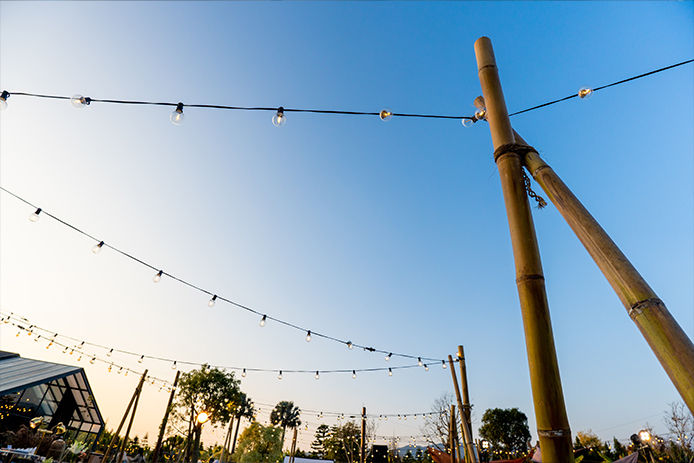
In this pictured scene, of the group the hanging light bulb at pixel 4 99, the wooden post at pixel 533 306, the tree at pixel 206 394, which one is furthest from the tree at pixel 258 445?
the wooden post at pixel 533 306

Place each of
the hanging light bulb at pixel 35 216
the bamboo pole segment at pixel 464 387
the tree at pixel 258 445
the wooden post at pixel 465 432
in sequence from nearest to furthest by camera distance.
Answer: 1. the hanging light bulb at pixel 35 216
2. the wooden post at pixel 465 432
3. the bamboo pole segment at pixel 464 387
4. the tree at pixel 258 445

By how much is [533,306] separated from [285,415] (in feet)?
213

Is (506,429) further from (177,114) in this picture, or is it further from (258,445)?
(177,114)

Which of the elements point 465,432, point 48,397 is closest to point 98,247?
point 465,432

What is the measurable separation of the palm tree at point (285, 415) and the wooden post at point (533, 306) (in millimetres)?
63577

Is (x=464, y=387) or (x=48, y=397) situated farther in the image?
(x=48, y=397)

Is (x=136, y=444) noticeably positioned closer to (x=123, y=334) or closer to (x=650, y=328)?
(x=123, y=334)

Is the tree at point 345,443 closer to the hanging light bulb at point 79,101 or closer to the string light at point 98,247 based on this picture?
the string light at point 98,247

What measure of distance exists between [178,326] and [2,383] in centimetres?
667

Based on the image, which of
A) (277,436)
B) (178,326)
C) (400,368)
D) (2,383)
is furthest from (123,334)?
(277,436)

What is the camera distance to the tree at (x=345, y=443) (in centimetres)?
3669

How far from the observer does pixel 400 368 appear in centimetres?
1266

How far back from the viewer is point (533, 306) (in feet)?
3.58

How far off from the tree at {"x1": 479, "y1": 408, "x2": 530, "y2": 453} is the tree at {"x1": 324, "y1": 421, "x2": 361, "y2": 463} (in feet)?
44.3
